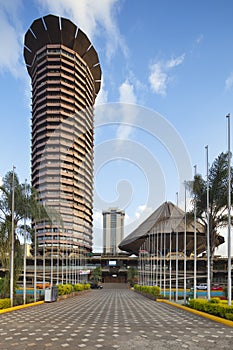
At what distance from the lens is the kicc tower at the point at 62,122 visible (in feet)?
344

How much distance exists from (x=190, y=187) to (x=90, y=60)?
10308 cm

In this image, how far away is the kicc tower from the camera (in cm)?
10494

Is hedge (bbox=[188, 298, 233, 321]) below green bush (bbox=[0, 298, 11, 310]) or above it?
above

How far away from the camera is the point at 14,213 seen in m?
25.3

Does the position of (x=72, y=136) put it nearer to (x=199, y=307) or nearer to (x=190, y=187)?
(x=190, y=187)

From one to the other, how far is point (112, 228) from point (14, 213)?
120m

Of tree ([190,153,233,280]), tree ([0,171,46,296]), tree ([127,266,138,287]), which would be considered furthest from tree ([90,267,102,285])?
→ tree ([0,171,46,296])

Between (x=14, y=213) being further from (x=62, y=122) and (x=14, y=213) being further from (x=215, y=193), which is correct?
(x=62, y=122)

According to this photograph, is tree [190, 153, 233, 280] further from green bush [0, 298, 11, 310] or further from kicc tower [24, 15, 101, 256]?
kicc tower [24, 15, 101, 256]

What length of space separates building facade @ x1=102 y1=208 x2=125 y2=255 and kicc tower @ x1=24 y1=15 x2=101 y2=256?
24362 mm

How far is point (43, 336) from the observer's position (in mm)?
11336

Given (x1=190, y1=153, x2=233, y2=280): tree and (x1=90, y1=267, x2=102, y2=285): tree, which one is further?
(x1=90, y1=267, x2=102, y2=285): tree

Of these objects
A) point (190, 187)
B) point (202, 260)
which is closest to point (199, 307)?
point (190, 187)

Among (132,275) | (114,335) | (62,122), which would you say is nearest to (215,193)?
(114,335)
